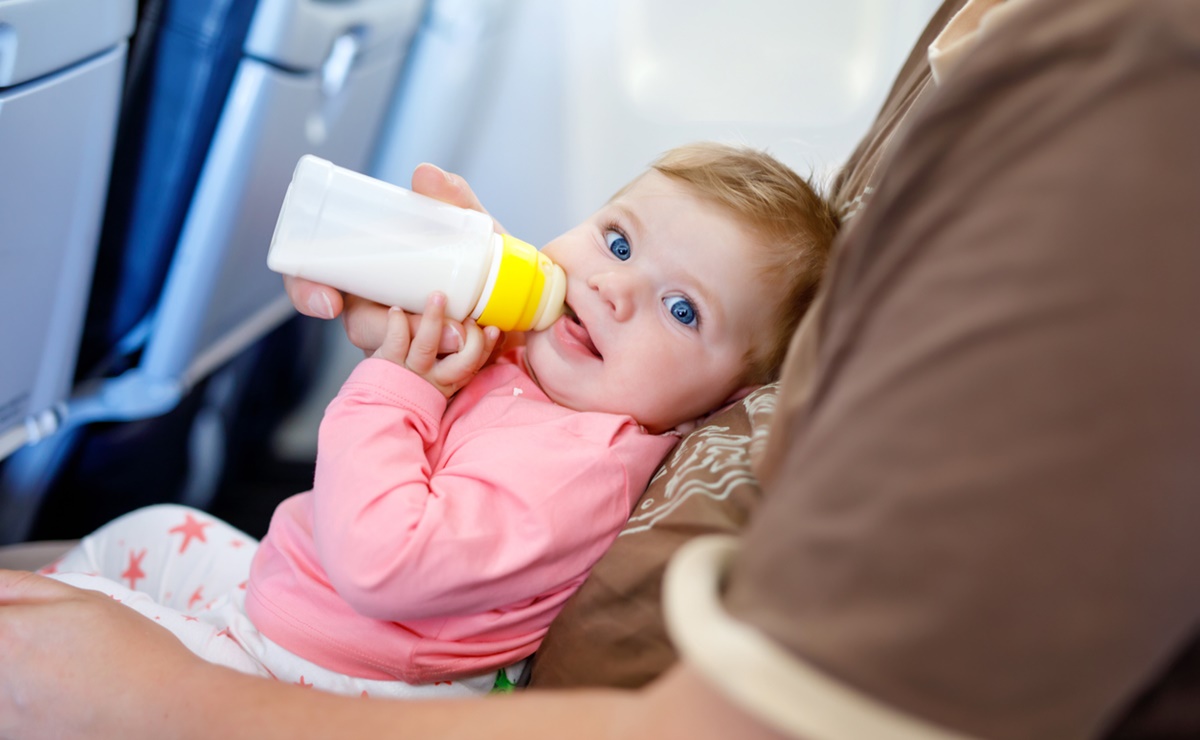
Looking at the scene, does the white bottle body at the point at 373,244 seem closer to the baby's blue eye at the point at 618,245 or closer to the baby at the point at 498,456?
the baby at the point at 498,456

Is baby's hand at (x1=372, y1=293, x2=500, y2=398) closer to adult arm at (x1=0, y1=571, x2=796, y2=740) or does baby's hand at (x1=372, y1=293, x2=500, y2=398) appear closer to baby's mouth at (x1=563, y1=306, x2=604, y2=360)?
baby's mouth at (x1=563, y1=306, x2=604, y2=360)

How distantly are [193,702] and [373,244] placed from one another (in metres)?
0.41

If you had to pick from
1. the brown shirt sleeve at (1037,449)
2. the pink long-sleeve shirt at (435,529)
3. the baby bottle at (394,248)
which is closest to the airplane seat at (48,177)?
the baby bottle at (394,248)

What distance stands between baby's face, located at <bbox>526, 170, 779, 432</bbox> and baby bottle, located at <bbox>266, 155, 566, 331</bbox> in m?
0.10

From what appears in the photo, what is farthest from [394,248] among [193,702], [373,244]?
[193,702]

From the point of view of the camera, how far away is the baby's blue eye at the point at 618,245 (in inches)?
41.1

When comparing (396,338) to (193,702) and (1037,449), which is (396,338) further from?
(1037,449)

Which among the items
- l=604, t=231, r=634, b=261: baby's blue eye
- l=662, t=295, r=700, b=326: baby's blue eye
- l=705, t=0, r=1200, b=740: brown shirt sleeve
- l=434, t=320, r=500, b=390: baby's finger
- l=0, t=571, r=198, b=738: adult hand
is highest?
l=705, t=0, r=1200, b=740: brown shirt sleeve

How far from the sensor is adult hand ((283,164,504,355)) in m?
0.88

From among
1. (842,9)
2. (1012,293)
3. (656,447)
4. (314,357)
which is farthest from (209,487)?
(1012,293)

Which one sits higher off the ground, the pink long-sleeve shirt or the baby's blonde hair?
the baby's blonde hair

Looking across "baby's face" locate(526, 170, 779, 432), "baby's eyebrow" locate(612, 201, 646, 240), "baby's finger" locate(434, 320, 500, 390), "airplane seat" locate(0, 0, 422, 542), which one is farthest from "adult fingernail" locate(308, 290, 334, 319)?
"airplane seat" locate(0, 0, 422, 542)

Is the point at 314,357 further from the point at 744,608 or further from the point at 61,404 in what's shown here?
the point at 744,608

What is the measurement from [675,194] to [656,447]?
0.28 meters
